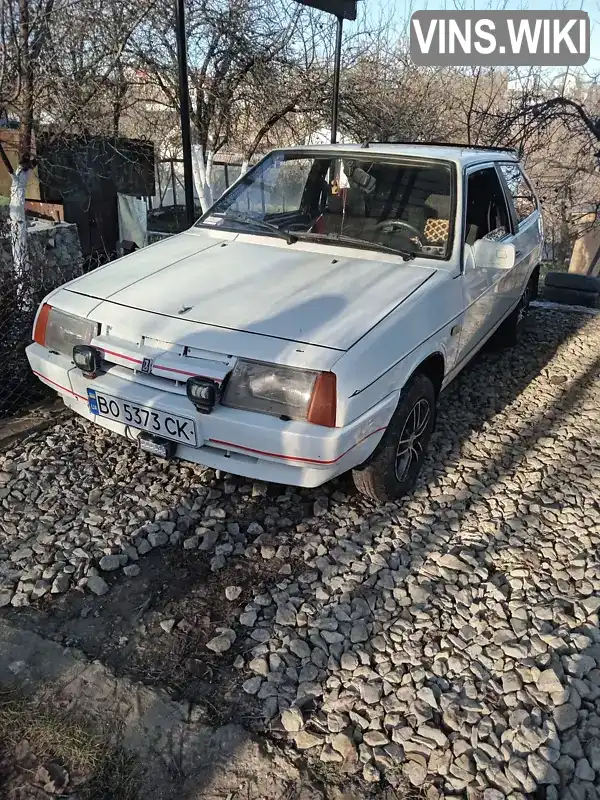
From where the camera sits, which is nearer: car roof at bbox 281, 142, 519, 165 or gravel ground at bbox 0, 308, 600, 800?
gravel ground at bbox 0, 308, 600, 800

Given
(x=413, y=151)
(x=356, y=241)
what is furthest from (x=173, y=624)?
(x=413, y=151)

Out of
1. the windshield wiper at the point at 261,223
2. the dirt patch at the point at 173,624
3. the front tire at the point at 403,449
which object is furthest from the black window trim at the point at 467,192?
the dirt patch at the point at 173,624

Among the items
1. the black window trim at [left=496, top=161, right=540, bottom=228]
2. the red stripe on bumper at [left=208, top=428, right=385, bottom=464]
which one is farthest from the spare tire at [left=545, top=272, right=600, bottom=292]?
the red stripe on bumper at [left=208, top=428, right=385, bottom=464]

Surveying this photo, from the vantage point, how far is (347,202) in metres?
3.86

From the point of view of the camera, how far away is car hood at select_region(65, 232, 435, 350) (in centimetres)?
279

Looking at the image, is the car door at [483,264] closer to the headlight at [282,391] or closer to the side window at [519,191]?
the side window at [519,191]

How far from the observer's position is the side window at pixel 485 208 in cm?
382

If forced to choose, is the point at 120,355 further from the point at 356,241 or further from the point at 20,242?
the point at 20,242

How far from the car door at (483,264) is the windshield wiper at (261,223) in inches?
41.3

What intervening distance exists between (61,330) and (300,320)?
4.23 ft

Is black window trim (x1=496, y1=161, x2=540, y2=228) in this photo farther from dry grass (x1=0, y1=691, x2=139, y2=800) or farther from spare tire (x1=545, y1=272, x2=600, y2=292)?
dry grass (x1=0, y1=691, x2=139, y2=800)

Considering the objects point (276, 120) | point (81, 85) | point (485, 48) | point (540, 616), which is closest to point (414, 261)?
point (540, 616)

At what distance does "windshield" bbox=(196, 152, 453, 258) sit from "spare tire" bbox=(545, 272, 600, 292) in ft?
14.8

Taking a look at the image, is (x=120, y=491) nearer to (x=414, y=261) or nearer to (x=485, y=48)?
(x=414, y=261)
